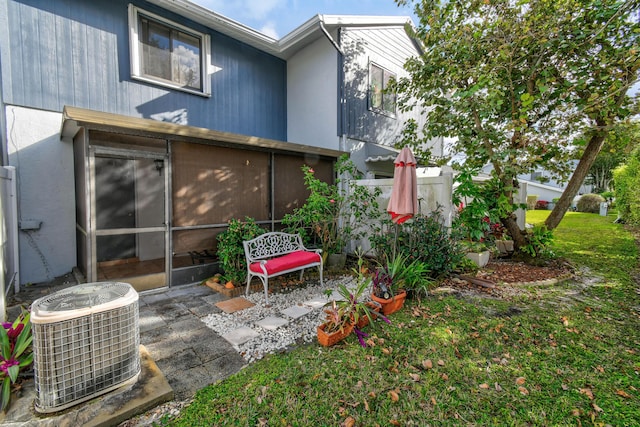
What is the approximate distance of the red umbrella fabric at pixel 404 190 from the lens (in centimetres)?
499

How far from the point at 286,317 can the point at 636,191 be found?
12280mm

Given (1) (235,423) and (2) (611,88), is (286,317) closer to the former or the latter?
(1) (235,423)

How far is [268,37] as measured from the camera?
7.82 m

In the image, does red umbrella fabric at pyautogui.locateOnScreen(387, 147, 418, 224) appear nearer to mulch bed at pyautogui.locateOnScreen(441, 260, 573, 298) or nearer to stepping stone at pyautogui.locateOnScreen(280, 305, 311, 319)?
mulch bed at pyautogui.locateOnScreen(441, 260, 573, 298)

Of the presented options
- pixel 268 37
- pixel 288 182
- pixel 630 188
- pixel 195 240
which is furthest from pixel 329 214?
pixel 630 188

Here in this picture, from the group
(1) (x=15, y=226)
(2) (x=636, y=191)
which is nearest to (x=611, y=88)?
(2) (x=636, y=191)

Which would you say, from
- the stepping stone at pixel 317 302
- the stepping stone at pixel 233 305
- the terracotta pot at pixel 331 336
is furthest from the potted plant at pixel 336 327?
the stepping stone at pixel 233 305

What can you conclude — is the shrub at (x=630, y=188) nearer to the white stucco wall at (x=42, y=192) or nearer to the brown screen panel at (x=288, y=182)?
the brown screen panel at (x=288, y=182)

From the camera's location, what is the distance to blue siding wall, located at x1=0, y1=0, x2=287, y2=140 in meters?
5.02

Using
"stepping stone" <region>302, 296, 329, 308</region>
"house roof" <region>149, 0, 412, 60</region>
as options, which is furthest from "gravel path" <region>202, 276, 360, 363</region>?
"house roof" <region>149, 0, 412, 60</region>

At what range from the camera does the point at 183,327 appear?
3695mm

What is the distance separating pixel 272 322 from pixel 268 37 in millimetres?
7721

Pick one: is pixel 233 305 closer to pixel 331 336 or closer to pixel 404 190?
pixel 331 336

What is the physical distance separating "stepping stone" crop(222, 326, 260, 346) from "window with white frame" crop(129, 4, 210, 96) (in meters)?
6.02
